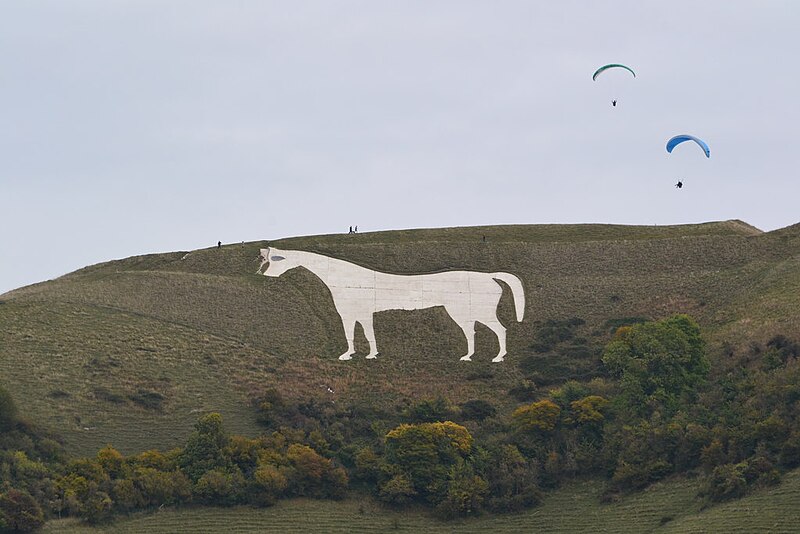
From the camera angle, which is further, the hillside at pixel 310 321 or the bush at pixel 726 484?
the hillside at pixel 310 321

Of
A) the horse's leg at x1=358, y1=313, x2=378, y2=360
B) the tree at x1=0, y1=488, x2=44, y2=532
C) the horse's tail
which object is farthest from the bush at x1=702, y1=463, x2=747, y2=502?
the horse's tail

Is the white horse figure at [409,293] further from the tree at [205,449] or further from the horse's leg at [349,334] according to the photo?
the tree at [205,449]

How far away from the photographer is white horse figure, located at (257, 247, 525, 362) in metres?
70.9

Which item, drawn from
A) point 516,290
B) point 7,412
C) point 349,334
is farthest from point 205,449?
point 516,290

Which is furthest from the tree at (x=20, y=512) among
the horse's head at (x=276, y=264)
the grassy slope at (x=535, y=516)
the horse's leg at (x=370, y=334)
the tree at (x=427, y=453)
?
the horse's head at (x=276, y=264)

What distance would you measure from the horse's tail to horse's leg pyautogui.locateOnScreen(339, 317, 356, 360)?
341 inches

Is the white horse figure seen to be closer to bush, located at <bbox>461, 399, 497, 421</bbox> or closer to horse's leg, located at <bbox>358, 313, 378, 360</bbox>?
horse's leg, located at <bbox>358, 313, 378, 360</bbox>

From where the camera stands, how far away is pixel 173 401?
60562mm

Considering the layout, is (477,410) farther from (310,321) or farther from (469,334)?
(310,321)

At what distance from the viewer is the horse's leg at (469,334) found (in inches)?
2724

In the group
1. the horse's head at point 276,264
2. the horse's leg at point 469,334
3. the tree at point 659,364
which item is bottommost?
the tree at point 659,364

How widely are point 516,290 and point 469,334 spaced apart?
492cm

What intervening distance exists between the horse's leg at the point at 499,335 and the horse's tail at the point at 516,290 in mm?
1718

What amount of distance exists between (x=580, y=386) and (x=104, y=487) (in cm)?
2253
